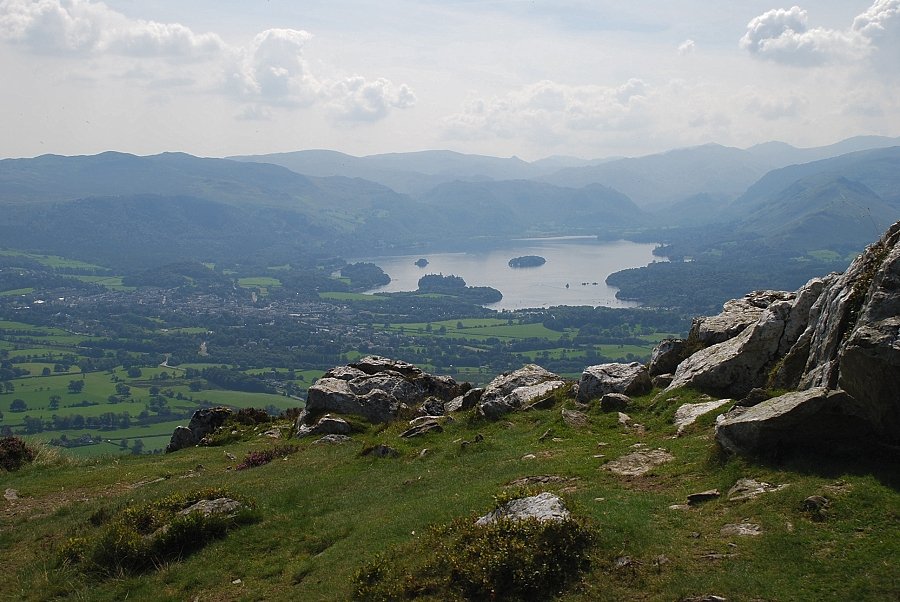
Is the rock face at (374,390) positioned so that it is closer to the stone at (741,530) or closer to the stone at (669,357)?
the stone at (669,357)

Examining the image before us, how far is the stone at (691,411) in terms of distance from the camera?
23.0 metres

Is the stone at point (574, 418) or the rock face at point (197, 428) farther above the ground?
the stone at point (574, 418)

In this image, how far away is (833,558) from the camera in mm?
12883

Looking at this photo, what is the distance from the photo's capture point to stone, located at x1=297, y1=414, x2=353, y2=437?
3472 centimetres

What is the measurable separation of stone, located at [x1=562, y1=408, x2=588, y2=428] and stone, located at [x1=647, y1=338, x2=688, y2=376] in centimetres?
677

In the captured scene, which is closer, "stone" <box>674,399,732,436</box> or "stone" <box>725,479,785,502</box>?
"stone" <box>725,479,785,502</box>

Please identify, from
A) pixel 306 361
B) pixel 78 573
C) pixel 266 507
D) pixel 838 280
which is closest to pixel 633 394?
pixel 838 280

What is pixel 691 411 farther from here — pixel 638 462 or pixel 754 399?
pixel 638 462

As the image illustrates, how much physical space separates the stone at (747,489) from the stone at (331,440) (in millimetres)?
20508

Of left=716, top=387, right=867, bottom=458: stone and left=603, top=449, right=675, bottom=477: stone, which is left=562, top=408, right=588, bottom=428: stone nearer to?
left=603, top=449, right=675, bottom=477: stone

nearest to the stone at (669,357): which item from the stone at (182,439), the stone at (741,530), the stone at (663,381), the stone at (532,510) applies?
the stone at (663,381)

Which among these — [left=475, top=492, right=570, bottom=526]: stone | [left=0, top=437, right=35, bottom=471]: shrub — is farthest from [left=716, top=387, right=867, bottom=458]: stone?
[left=0, top=437, right=35, bottom=471]: shrub

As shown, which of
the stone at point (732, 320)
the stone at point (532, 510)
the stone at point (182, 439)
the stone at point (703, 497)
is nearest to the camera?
the stone at point (532, 510)

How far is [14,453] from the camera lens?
33469mm
